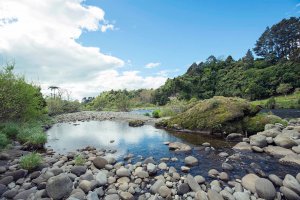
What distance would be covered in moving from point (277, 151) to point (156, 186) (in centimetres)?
607

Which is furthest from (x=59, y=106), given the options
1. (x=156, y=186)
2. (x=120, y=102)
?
(x=156, y=186)

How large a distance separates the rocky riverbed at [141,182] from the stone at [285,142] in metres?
0.73

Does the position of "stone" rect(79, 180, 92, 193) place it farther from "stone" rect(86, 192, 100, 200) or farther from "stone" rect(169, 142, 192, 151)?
"stone" rect(169, 142, 192, 151)

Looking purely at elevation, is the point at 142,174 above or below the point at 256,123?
below

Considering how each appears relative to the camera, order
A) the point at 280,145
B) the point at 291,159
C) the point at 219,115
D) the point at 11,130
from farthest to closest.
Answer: the point at 219,115 → the point at 11,130 → the point at 280,145 → the point at 291,159

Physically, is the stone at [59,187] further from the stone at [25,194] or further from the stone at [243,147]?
the stone at [243,147]

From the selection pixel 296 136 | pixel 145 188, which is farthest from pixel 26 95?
pixel 296 136

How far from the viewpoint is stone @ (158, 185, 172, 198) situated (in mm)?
5616

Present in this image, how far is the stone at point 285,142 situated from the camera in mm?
9120

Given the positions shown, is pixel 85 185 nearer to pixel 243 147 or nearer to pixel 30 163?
pixel 30 163

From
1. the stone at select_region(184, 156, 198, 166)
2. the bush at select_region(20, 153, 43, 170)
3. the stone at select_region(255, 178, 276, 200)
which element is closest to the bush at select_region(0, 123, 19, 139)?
the bush at select_region(20, 153, 43, 170)

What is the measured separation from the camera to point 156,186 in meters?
5.99

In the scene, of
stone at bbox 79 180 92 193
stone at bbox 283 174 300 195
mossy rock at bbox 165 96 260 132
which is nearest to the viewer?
stone at bbox 283 174 300 195

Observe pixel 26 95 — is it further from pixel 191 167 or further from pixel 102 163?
pixel 191 167
